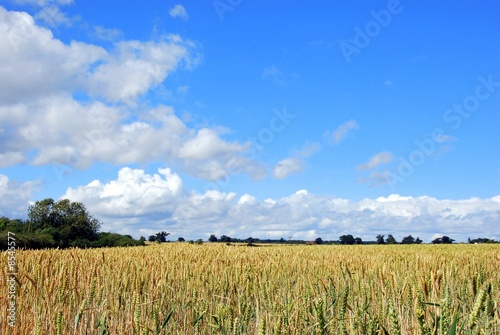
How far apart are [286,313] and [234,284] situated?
322cm

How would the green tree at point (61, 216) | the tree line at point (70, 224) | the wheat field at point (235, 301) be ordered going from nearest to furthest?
the wheat field at point (235, 301), the tree line at point (70, 224), the green tree at point (61, 216)

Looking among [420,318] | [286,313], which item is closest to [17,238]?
[286,313]

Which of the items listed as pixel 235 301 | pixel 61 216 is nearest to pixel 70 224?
pixel 61 216

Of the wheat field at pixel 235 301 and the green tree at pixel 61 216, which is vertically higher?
the green tree at pixel 61 216

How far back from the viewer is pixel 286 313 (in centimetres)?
308

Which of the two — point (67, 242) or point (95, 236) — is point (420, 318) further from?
point (95, 236)

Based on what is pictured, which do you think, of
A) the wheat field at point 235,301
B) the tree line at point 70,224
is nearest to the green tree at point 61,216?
the tree line at point 70,224

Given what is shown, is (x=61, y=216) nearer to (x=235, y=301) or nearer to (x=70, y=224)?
(x=70, y=224)

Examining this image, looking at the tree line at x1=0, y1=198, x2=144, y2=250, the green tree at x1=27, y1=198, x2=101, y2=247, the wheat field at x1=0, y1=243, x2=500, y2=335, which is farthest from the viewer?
the green tree at x1=27, y1=198, x2=101, y2=247

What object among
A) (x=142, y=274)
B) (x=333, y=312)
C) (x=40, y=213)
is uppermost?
(x=40, y=213)

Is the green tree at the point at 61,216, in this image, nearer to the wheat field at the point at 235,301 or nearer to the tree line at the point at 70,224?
the tree line at the point at 70,224

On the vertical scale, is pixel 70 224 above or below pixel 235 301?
above

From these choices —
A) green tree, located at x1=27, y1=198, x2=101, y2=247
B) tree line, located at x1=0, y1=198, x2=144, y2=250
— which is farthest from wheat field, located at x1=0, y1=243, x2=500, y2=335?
green tree, located at x1=27, y1=198, x2=101, y2=247

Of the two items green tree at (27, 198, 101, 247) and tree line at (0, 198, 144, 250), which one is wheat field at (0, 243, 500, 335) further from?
green tree at (27, 198, 101, 247)
